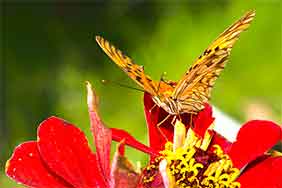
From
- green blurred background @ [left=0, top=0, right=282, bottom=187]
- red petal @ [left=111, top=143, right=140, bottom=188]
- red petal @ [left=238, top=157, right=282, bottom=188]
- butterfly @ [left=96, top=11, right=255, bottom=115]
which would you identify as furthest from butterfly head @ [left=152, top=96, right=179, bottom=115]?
green blurred background @ [left=0, top=0, right=282, bottom=187]

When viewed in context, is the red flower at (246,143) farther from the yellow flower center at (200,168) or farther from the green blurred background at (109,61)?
the green blurred background at (109,61)

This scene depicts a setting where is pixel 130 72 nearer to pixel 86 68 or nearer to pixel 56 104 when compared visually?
pixel 56 104

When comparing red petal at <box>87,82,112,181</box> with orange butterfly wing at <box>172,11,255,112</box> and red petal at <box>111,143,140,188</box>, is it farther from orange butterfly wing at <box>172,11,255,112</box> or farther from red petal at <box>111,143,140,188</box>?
orange butterfly wing at <box>172,11,255,112</box>

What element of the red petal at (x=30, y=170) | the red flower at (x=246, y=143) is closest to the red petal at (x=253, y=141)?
the red flower at (x=246, y=143)

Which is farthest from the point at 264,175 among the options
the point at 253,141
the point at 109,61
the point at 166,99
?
the point at 109,61

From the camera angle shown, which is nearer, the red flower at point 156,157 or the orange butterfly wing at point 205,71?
the red flower at point 156,157

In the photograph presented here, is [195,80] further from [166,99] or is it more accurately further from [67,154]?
[67,154]

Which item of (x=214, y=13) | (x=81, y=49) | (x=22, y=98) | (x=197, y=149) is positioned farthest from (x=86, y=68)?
(x=197, y=149)
